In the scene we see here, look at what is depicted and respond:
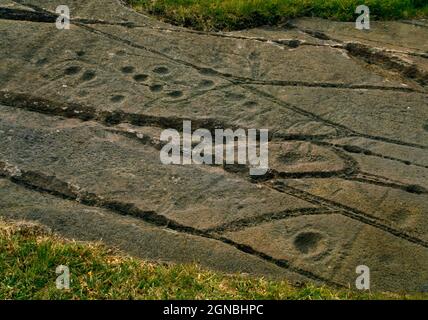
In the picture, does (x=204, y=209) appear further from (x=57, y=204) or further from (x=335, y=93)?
(x=335, y=93)

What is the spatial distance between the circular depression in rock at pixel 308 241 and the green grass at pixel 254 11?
2.31 metres

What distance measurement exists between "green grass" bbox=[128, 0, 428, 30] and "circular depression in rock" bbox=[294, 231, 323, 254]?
2.31m

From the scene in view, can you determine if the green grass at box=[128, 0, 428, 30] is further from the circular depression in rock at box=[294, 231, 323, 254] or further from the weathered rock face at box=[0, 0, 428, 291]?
the circular depression in rock at box=[294, 231, 323, 254]

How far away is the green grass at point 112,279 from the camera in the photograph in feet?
9.49

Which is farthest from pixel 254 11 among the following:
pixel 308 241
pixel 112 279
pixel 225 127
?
pixel 112 279

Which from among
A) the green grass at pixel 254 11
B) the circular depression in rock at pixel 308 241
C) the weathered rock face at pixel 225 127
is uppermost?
the green grass at pixel 254 11

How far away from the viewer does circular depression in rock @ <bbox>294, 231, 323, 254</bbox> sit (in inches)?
129

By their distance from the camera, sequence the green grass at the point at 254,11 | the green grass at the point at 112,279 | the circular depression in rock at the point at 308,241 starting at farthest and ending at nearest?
1. the green grass at the point at 254,11
2. the circular depression in rock at the point at 308,241
3. the green grass at the point at 112,279

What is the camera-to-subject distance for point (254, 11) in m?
5.42

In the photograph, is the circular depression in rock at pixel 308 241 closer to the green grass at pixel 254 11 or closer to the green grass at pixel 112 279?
the green grass at pixel 112 279

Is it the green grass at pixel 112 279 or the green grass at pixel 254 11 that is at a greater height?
the green grass at pixel 254 11

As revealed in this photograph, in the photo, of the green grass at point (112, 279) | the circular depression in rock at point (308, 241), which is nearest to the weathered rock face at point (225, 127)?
the circular depression in rock at point (308, 241)

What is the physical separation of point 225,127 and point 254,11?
5.37ft

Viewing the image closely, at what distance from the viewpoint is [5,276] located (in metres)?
2.92
